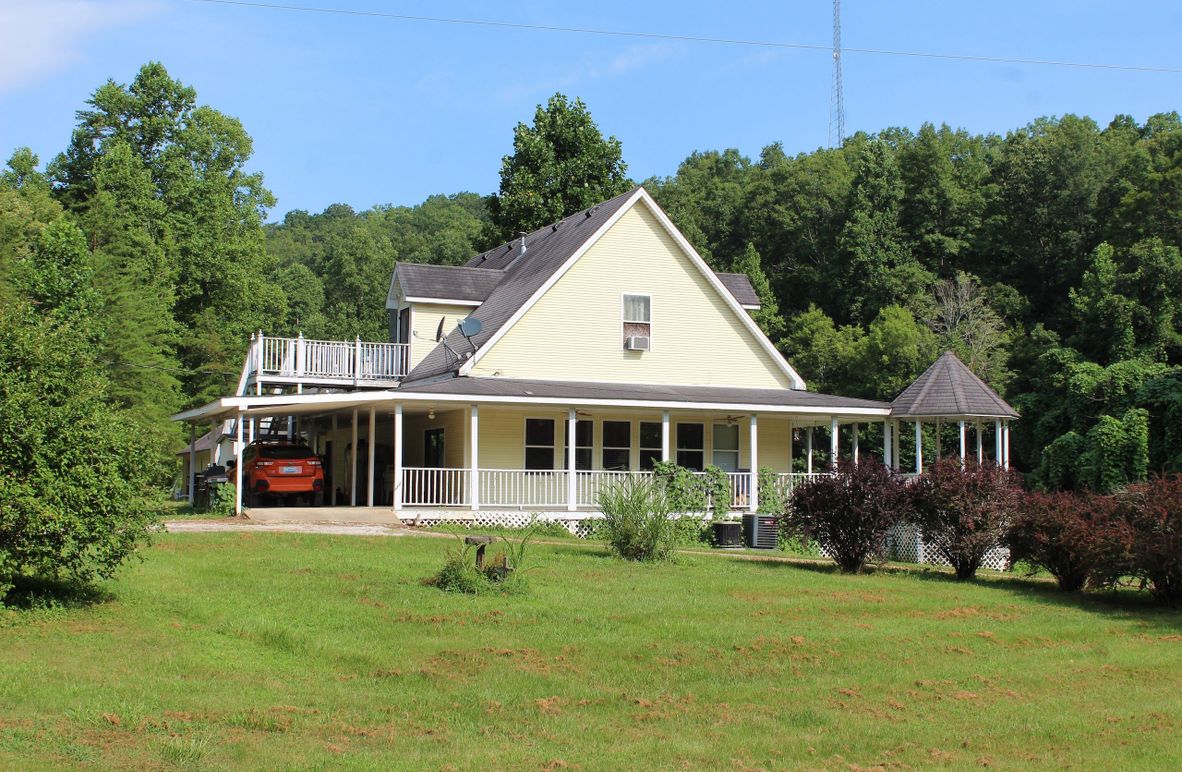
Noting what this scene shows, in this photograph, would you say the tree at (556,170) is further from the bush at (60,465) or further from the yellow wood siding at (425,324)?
the bush at (60,465)

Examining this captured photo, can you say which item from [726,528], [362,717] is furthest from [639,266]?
[362,717]

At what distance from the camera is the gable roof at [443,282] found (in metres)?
32.0

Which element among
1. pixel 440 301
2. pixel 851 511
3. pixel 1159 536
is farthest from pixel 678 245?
pixel 1159 536

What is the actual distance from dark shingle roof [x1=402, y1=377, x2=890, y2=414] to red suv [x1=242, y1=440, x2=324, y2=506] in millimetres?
3114

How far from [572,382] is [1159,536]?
15306 millimetres

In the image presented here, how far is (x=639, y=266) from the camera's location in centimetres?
2966

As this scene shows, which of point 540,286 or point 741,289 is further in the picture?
point 741,289

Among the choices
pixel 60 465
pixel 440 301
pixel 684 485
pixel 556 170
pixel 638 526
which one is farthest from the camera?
pixel 556 170

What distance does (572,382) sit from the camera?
2847 centimetres

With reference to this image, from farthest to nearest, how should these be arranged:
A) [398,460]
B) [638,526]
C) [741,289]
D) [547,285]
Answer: [741,289]
[547,285]
[398,460]
[638,526]

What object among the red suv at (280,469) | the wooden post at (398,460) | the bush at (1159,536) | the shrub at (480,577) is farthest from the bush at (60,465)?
the red suv at (280,469)

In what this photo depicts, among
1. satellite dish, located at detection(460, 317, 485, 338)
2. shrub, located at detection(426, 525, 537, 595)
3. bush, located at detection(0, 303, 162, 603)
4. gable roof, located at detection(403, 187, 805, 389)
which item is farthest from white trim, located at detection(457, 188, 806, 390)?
bush, located at detection(0, 303, 162, 603)

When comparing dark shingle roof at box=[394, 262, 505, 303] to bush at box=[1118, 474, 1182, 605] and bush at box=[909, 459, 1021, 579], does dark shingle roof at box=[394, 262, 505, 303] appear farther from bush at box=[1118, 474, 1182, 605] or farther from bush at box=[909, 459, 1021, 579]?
bush at box=[1118, 474, 1182, 605]

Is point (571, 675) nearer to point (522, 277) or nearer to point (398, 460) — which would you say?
point (398, 460)
